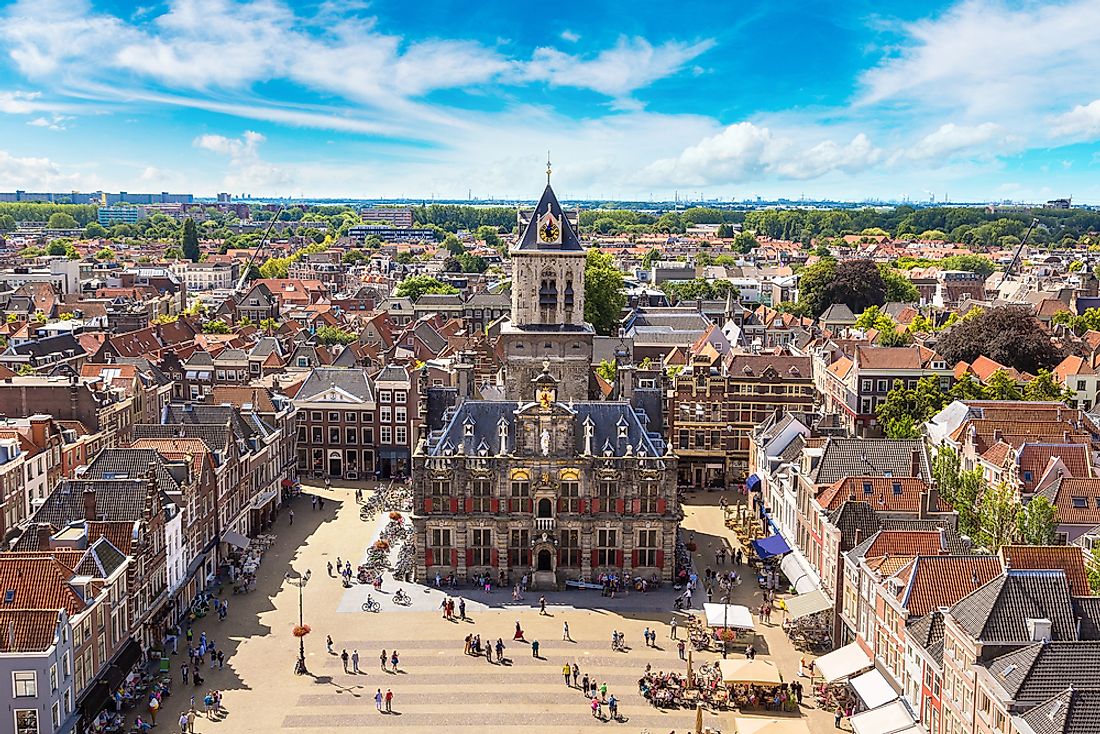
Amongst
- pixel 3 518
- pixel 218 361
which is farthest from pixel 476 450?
pixel 218 361

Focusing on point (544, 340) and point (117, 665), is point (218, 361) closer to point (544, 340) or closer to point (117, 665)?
point (544, 340)

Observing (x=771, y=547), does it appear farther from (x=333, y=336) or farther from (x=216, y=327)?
(x=216, y=327)

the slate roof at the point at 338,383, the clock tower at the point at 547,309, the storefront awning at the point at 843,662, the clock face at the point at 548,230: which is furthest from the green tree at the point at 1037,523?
the slate roof at the point at 338,383

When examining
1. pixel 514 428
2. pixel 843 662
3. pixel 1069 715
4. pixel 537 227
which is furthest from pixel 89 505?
pixel 1069 715

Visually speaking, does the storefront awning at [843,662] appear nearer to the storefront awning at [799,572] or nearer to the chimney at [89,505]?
the storefront awning at [799,572]

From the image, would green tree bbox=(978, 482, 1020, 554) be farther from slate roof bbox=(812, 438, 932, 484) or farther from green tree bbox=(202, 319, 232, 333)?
green tree bbox=(202, 319, 232, 333)

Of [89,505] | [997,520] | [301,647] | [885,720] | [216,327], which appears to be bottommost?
[301,647]
